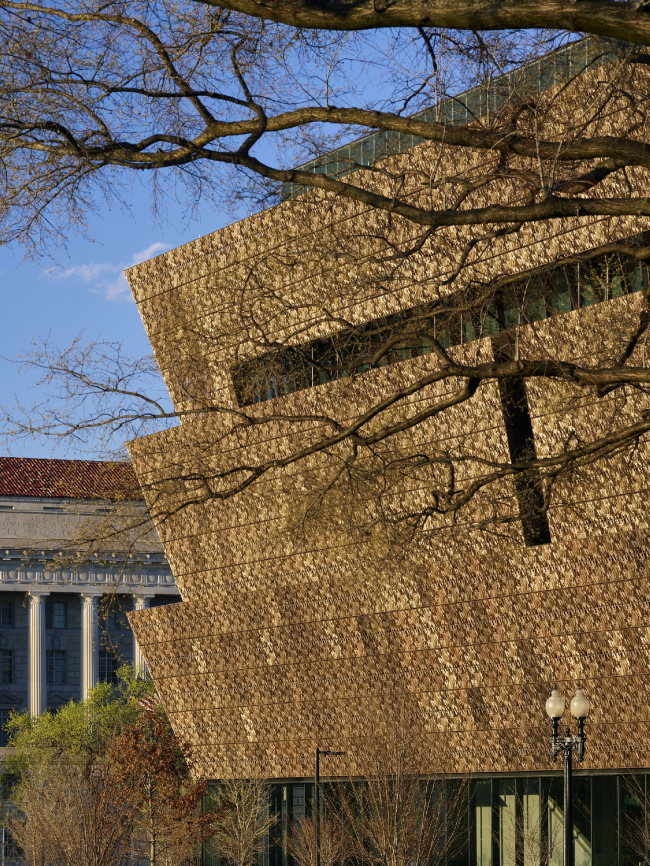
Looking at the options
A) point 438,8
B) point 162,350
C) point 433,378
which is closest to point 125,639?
point 162,350

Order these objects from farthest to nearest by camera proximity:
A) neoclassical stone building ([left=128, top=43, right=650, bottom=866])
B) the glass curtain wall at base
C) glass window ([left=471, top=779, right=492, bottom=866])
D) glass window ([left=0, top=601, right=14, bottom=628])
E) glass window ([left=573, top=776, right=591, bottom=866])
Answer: glass window ([left=0, top=601, right=14, bottom=628]) → glass window ([left=471, top=779, right=492, bottom=866]) → glass window ([left=573, top=776, right=591, bottom=866]) → the glass curtain wall at base → neoclassical stone building ([left=128, top=43, right=650, bottom=866])

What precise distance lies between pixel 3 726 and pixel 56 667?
16.5ft

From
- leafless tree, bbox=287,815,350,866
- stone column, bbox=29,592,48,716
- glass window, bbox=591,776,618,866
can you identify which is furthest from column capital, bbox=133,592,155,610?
glass window, bbox=591,776,618,866

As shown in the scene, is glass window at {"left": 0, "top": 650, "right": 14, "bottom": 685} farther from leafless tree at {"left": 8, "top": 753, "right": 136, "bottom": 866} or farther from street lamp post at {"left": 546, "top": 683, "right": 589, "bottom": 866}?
street lamp post at {"left": 546, "top": 683, "right": 589, "bottom": 866}

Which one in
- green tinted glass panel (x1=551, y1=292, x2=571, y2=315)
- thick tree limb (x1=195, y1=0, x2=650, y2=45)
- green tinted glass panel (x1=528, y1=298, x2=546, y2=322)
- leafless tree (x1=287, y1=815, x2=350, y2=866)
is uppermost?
green tinted glass panel (x1=551, y1=292, x2=571, y2=315)

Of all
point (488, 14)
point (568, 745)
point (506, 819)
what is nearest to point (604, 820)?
point (506, 819)

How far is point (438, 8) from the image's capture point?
8898 mm

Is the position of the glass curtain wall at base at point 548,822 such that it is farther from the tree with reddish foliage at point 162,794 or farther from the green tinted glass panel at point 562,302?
the green tinted glass panel at point 562,302

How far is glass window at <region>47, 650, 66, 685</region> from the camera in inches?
2724

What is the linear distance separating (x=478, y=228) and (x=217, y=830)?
78.2ft

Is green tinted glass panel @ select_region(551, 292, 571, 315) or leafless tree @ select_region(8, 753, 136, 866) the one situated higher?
green tinted glass panel @ select_region(551, 292, 571, 315)

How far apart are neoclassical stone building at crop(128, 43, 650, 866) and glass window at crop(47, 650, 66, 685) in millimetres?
31372

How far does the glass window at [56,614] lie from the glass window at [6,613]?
2.03 metres

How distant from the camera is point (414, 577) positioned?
2967cm
